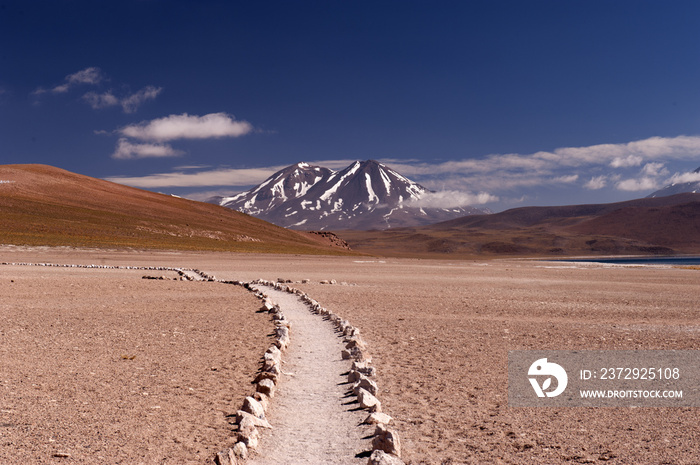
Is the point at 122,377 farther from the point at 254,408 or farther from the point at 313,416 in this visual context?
the point at 313,416

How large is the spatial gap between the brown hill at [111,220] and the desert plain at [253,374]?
5730 cm

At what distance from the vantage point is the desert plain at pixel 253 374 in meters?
6.69

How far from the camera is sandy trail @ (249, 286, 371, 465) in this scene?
6438 millimetres

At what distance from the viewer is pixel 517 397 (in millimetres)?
9047

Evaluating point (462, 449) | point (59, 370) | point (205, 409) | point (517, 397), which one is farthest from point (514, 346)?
point (59, 370)

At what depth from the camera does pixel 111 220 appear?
9244 centimetres

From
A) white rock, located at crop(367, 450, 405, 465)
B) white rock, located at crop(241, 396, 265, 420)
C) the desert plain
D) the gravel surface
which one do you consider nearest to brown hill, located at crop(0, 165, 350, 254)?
the gravel surface

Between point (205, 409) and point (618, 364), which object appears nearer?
point (205, 409)

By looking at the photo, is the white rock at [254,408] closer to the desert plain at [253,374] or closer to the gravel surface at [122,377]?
the gravel surface at [122,377]

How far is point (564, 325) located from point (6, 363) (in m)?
14.7

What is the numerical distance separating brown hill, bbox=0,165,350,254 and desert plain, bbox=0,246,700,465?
2256 inches

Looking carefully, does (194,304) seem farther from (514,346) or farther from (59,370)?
(514,346)

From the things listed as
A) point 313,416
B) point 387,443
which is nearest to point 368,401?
point 313,416

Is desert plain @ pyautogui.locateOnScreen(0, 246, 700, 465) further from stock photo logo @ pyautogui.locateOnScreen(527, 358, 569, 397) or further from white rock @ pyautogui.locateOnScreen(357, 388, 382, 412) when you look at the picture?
stock photo logo @ pyautogui.locateOnScreen(527, 358, 569, 397)
